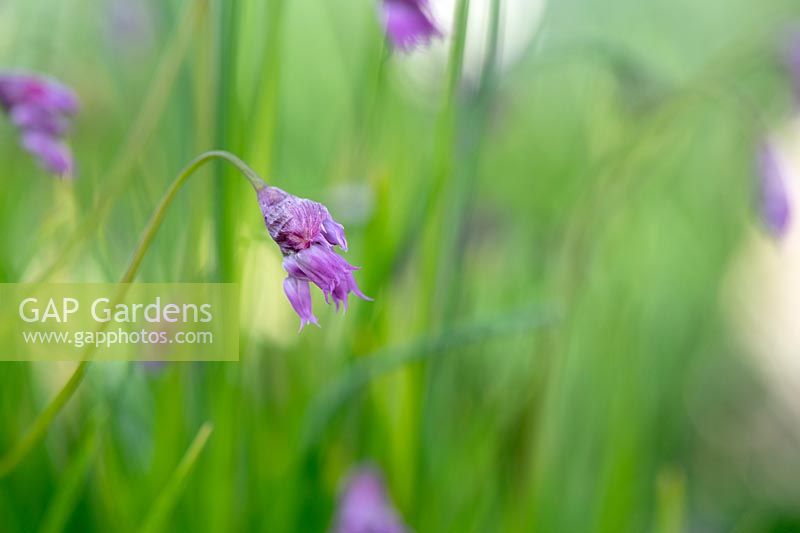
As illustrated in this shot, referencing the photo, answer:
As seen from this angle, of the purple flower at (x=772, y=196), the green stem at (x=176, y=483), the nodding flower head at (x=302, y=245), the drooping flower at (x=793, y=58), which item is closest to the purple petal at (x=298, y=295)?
the nodding flower head at (x=302, y=245)

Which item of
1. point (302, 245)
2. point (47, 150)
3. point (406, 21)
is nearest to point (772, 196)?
point (406, 21)

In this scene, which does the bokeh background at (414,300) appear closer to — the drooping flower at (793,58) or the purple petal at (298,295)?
the drooping flower at (793,58)

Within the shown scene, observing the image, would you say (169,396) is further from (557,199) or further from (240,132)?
(557,199)

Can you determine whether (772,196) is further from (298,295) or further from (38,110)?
(38,110)

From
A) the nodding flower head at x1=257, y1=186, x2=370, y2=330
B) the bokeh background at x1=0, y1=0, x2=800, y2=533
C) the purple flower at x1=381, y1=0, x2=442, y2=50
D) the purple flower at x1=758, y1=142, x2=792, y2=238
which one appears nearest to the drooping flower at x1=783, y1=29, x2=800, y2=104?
the bokeh background at x1=0, y1=0, x2=800, y2=533

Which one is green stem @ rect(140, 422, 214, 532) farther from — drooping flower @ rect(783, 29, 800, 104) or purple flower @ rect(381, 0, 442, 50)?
drooping flower @ rect(783, 29, 800, 104)

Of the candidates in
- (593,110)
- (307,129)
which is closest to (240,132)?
(593,110)
